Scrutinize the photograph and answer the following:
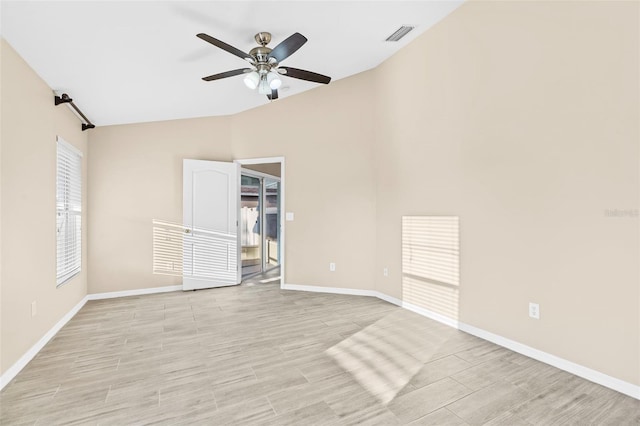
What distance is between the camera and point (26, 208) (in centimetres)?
281

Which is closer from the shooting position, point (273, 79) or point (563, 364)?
point (563, 364)

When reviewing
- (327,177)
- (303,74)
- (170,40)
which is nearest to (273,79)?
(303,74)

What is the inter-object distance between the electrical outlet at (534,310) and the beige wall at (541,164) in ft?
0.11

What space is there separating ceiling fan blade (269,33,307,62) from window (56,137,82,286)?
2624mm

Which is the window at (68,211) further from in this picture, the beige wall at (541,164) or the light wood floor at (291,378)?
the beige wall at (541,164)

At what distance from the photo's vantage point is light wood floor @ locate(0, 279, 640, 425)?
1984 mm

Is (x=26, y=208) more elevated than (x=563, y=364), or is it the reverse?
(x=26, y=208)

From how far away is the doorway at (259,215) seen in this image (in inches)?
254

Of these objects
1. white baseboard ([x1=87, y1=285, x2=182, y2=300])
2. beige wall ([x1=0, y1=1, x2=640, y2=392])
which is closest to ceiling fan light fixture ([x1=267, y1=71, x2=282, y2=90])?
beige wall ([x1=0, y1=1, x2=640, y2=392])

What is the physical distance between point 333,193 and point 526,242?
8.88 feet

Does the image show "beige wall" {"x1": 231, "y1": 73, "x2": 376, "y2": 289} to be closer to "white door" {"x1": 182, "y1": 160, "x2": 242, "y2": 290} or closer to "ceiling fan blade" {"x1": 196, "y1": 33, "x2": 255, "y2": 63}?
"white door" {"x1": 182, "y1": 160, "x2": 242, "y2": 290}

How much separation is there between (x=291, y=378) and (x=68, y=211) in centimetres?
348

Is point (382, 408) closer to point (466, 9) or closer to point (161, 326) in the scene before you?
point (161, 326)

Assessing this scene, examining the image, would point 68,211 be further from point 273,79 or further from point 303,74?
point 303,74
